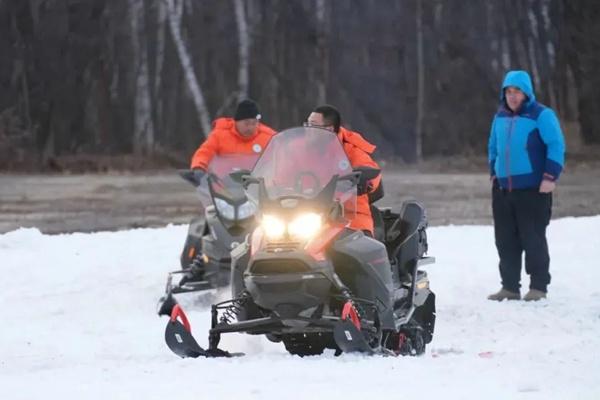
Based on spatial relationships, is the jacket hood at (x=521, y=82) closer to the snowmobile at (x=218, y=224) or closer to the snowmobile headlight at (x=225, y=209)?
the snowmobile at (x=218, y=224)

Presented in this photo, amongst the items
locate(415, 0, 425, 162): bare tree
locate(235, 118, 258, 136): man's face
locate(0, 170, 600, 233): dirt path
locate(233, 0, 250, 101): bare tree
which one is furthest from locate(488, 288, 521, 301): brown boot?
locate(415, 0, 425, 162): bare tree

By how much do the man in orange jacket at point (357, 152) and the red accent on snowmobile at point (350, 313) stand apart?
0.89 m

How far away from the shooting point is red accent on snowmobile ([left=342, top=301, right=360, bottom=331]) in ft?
22.1

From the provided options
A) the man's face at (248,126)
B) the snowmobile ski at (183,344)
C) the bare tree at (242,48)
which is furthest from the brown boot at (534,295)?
the bare tree at (242,48)

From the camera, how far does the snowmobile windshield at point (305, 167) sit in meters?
7.23

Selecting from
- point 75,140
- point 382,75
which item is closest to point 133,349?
point 75,140

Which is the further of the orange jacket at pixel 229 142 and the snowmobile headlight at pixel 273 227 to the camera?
the orange jacket at pixel 229 142

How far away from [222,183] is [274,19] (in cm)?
2396

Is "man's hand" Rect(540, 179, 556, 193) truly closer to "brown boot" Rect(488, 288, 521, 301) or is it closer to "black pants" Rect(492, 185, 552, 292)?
"black pants" Rect(492, 185, 552, 292)

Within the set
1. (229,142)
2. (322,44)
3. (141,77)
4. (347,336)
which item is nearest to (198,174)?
(229,142)

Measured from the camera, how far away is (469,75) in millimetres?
36812

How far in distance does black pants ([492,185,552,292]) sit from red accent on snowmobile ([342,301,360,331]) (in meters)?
4.60

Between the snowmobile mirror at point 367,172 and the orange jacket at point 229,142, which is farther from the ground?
the snowmobile mirror at point 367,172

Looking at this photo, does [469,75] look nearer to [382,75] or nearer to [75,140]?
[382,75]
